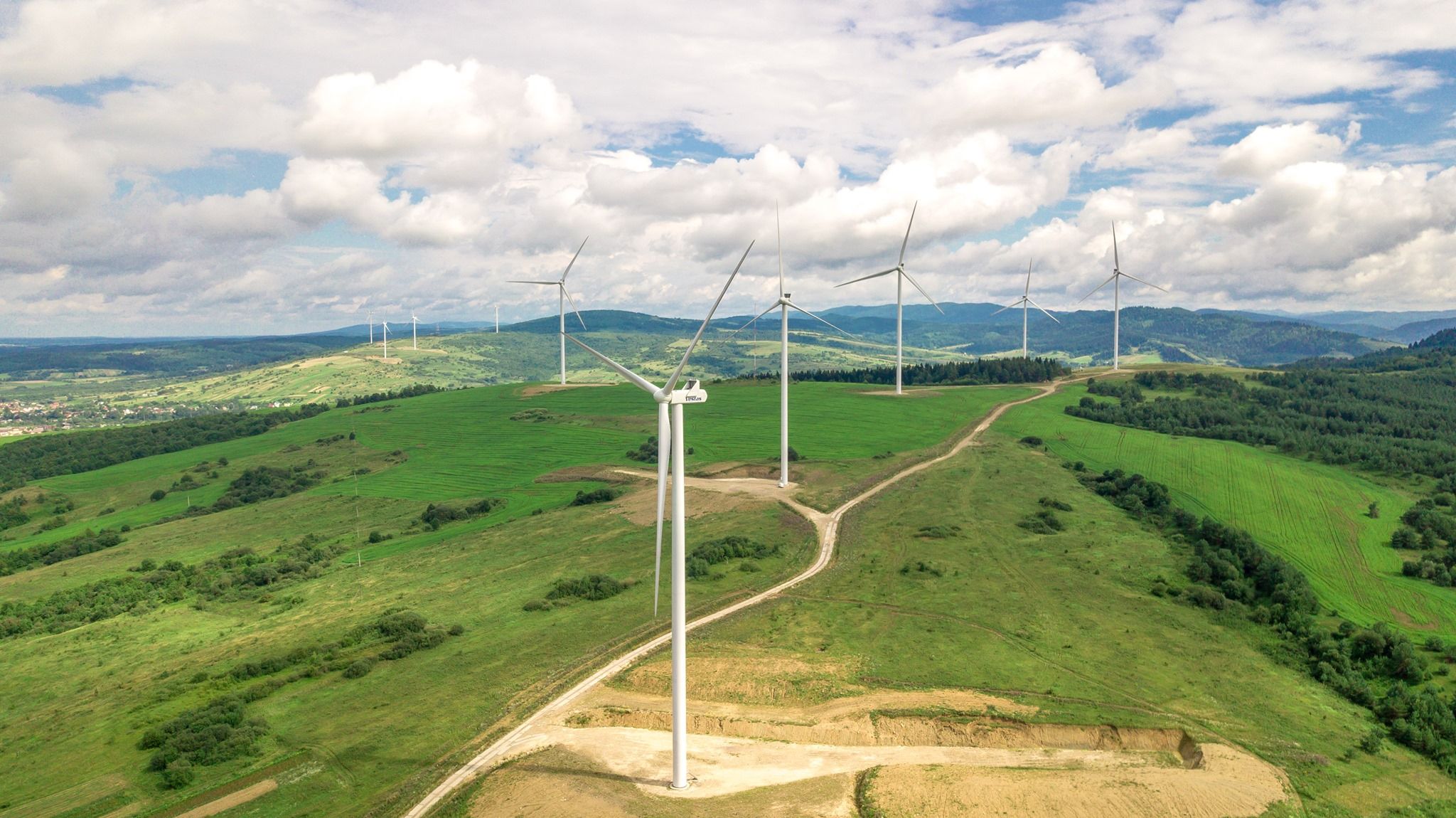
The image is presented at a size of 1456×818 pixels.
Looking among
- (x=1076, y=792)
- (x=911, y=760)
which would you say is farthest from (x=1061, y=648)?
(x=1076, y=792)

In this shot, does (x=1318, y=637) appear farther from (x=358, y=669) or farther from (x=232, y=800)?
(x=232, y=800)

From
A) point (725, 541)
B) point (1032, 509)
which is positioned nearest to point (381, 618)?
point (725, 541)

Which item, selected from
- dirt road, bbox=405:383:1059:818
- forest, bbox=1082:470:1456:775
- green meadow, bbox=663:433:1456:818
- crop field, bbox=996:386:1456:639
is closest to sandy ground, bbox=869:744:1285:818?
green meadow, bbox=663:433:1456:818

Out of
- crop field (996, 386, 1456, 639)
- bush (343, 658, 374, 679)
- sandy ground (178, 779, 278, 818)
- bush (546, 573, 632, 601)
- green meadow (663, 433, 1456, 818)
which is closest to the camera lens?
sandy ground (178, 779, 278, 818)

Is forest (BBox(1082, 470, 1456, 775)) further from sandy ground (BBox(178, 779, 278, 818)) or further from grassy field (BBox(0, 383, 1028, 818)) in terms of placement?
sandy ground (BBox(178, 779, 278, 818))

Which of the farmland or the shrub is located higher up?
the shrub

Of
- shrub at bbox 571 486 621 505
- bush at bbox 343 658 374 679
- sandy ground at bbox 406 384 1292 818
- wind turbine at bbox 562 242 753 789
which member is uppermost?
wind turbine at bbox 562 242 753 789

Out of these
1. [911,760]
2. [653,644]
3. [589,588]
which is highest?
[589,588]
